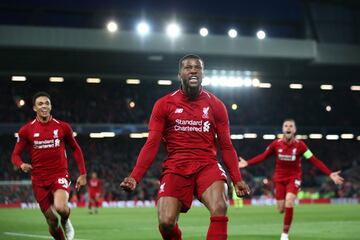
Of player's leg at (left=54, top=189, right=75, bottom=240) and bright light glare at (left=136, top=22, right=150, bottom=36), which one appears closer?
player's leg at (left=54, top=189, right=75, bottom=240)

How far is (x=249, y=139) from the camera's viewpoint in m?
59.7

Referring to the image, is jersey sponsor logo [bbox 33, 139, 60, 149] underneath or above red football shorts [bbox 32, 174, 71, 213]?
above

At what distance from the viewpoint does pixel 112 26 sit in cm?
4178

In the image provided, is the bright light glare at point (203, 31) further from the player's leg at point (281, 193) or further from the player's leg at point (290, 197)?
the player's leg at point (290, 197)

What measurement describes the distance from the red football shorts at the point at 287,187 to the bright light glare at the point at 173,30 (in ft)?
83.2

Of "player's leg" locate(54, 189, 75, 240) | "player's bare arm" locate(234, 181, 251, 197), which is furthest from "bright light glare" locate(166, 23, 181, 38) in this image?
"player's bare arm" locate(234, 181, 251, 197)

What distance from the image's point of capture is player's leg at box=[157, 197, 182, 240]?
27.0 feet

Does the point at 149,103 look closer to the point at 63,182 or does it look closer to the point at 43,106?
the point at 43,106

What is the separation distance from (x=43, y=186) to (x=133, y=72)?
37386 millimetres

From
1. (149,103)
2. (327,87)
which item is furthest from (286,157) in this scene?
(149,103)

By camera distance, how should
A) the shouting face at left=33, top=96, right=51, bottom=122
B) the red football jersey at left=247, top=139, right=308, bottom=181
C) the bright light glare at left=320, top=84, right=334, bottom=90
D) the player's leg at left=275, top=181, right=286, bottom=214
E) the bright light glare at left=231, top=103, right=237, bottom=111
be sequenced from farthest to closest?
the bright light glare at left=231, top=103, right=237, bottom=111 → the bright light glare at left=320, top=84, right=334, bottom=90 → the player's leg at left=275, top=181, right=286, bottom=214 → the red football jersey at left=247, top=139, right=308, bottom=181 → the shouting face at left=33, top=96, right=51, bottom=122

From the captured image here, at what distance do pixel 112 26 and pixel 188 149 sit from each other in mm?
33899

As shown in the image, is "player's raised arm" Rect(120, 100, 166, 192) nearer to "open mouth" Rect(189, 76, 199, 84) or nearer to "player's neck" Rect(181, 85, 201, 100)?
"player's neck" Rect(181, 85, 201, 100)

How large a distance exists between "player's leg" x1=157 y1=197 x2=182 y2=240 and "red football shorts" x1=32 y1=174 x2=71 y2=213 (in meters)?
4.30
